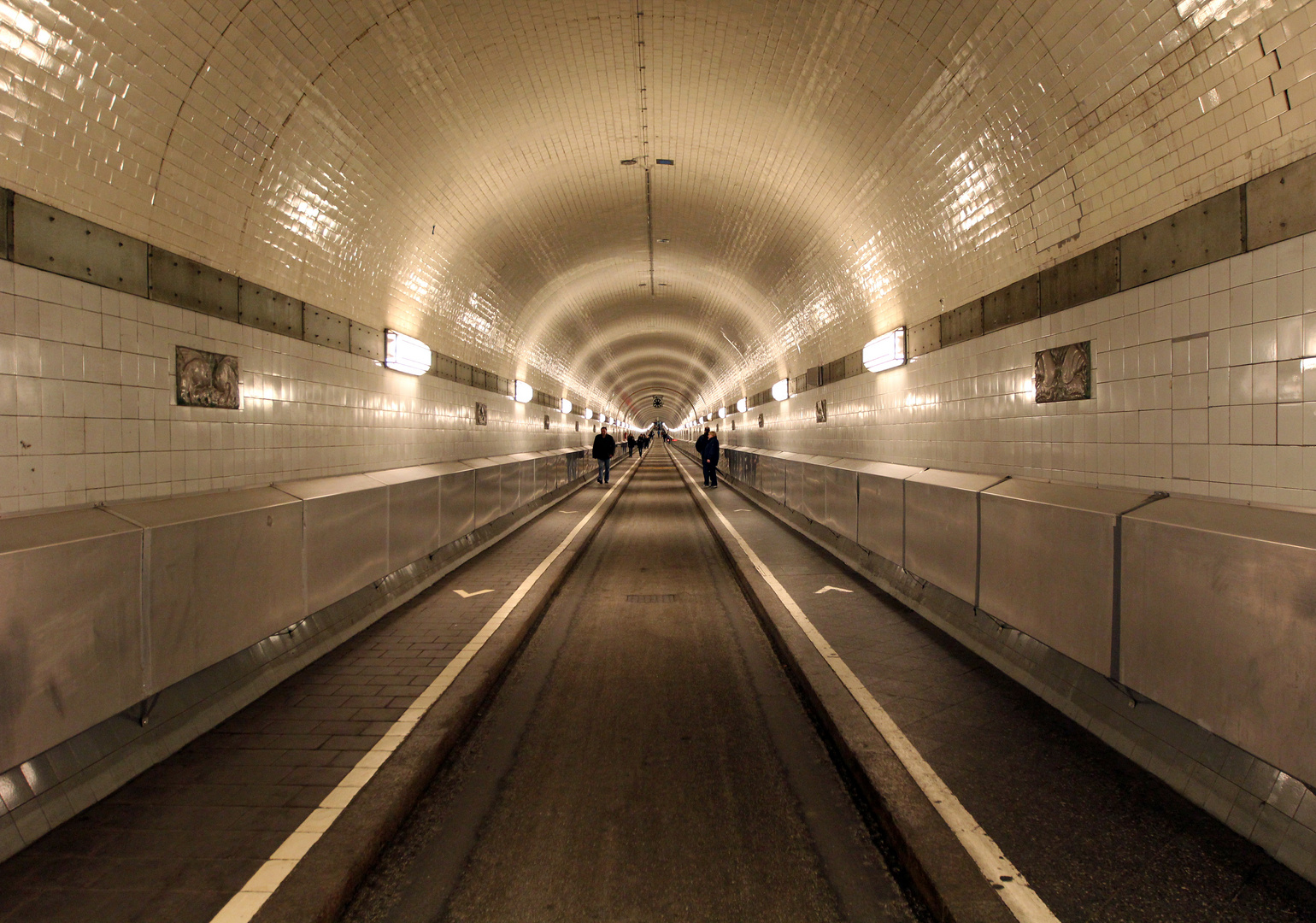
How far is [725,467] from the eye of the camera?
26.8 m

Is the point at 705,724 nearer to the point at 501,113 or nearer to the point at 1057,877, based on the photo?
the point at 1057,877

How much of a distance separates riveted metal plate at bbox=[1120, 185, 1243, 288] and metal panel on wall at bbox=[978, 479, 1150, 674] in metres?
1.34

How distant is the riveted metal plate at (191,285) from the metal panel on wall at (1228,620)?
5.91 m

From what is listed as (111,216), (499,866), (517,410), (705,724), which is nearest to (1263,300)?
(705,724)

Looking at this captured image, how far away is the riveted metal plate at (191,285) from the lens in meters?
4.21

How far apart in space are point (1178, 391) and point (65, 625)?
19.0 feet

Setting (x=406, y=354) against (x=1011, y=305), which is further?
(x=406, y=354)

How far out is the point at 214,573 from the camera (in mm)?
3857

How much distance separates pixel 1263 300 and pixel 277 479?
672 cm

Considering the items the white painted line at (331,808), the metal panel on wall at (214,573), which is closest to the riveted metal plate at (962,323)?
the white painted line at (331,808)

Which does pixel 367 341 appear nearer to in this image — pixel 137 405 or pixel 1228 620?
pixel 137 405

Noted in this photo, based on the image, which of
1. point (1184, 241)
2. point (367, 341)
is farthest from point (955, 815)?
point (367, 341)

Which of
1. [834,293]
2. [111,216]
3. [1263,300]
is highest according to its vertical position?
[834,293]

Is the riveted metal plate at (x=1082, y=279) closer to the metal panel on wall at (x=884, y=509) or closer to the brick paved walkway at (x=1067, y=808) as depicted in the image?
the metal panel on wall at (x=884, y=509)
